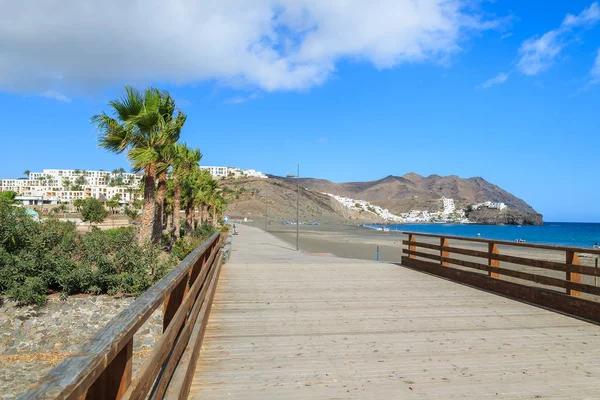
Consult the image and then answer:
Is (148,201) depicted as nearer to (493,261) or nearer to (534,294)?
(493,261)

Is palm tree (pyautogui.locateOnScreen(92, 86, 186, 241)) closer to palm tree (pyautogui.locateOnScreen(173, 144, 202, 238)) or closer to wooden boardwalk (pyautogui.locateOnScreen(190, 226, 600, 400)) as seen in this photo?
palm tree (pyautogui.locateOnScreen(173, 144, 202, 238))

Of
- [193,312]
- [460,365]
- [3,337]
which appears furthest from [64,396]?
[3,337]

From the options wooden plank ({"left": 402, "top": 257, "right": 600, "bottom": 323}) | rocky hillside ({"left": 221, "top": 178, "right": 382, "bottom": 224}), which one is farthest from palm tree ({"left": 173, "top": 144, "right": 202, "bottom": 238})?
rocky hillside ({"left": 221, "top": 178, "right": 382, "bottom": 224})

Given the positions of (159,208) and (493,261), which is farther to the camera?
(159,208)

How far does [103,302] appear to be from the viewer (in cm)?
1383

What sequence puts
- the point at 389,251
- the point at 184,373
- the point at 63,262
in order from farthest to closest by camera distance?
the point at 389,251
the point at 63,262
the point at 184,373

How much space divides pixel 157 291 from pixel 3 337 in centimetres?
1199

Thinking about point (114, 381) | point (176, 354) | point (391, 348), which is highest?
point (114, 381)

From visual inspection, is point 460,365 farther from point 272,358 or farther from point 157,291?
point 157,291

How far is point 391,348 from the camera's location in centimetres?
559

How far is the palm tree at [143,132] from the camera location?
18000 millimetres

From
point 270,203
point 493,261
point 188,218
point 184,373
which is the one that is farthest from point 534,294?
point 270,203

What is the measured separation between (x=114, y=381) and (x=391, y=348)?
4.22 metres

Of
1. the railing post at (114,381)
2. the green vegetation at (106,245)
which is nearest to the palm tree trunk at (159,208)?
the green vegetation at (106,245)
